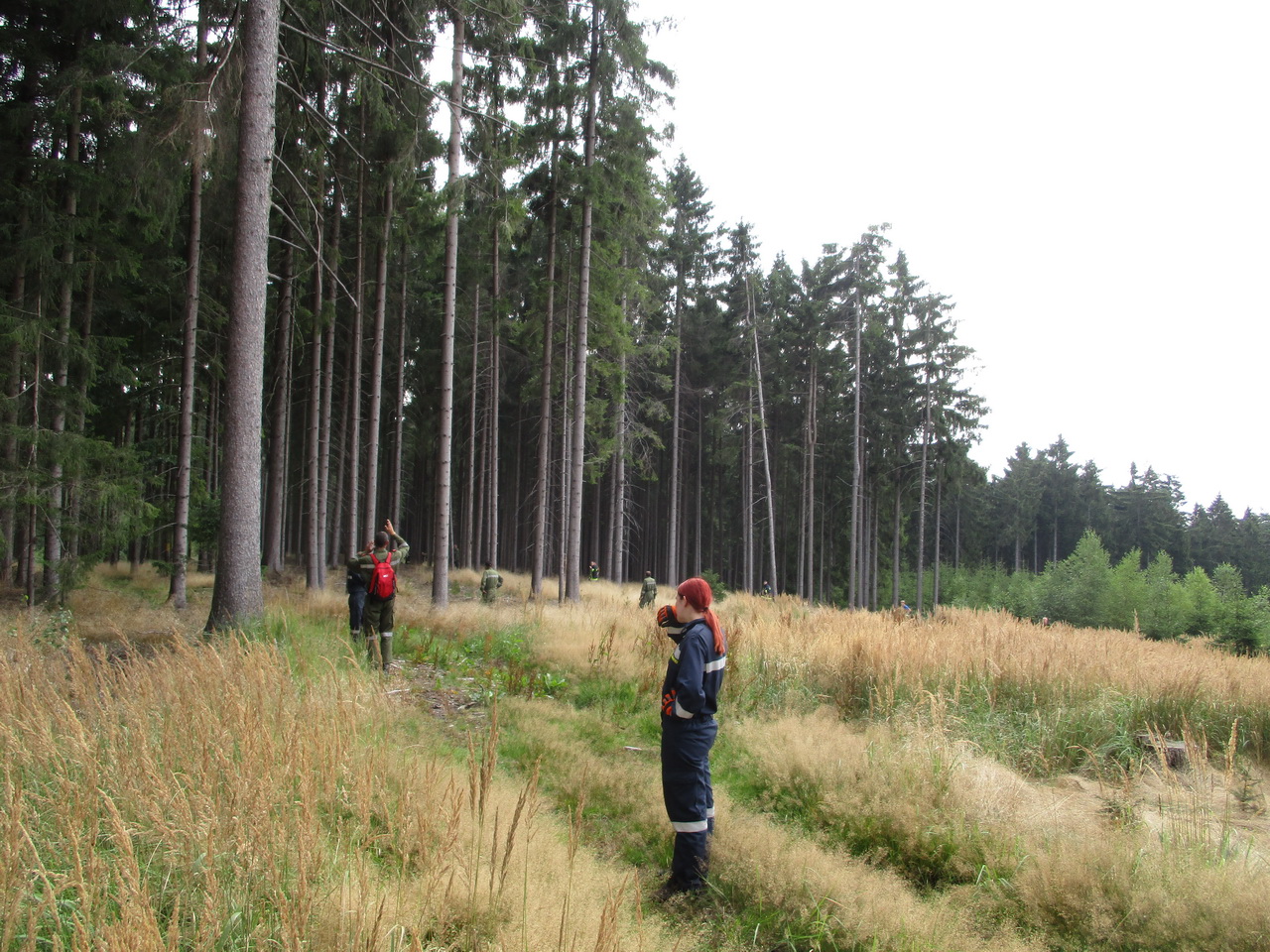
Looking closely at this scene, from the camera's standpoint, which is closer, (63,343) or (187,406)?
(63,343)

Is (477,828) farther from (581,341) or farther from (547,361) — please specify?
(547,361)

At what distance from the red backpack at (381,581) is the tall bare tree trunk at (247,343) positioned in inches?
57.3

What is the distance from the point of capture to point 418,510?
1415 inches

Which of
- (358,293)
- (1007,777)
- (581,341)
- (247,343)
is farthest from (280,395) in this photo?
(1007,777)

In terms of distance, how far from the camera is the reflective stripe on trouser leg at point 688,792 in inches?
162

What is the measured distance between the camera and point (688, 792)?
4148mm

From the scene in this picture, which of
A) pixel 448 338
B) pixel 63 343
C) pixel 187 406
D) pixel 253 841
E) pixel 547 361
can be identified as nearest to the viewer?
pixel 253 841

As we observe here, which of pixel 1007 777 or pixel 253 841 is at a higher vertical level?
pixel 253 841

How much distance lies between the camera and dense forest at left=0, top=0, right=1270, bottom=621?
988 cm

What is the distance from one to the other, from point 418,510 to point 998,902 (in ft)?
115

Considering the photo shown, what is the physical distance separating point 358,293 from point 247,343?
930cm

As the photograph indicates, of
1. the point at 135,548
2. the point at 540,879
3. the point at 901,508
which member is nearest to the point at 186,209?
the point at 135,548

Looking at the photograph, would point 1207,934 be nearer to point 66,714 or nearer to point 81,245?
point 66,714

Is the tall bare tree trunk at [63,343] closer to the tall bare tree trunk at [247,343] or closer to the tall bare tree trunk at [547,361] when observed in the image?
the tall bare tree trunk at [247,343]
